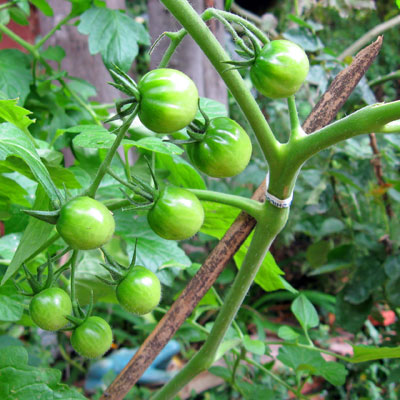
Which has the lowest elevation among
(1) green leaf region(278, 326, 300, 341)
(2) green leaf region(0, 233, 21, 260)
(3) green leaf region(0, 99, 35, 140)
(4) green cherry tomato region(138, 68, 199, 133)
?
(1) green leaf region(278, 326, 300, 341)

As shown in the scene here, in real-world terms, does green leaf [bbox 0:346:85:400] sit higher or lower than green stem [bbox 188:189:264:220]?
lower

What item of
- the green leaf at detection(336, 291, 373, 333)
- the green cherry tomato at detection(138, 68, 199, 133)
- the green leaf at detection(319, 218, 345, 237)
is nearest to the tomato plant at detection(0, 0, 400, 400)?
the green cherry tomato at detection(138, 68, 199, 133)

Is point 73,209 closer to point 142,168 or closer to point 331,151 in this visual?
point 142,168

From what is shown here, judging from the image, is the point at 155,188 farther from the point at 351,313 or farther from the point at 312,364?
the point at 351,313

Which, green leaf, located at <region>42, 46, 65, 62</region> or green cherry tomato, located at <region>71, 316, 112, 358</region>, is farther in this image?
green leaf, located at <region>42, 46, 65, 62</region>

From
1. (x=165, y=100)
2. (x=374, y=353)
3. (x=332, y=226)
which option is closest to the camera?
(x=165, y=100)

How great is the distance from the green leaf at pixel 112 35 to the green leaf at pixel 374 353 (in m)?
0.52

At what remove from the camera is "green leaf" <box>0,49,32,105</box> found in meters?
0.75

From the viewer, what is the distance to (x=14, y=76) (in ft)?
2.54

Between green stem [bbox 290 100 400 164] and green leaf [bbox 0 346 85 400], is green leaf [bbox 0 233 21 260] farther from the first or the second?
green stem [bbox 290 100 400 164]

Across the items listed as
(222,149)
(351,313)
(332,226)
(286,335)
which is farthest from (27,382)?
(332,226)

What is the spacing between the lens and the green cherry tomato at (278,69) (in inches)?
12.3

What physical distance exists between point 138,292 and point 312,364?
472mm

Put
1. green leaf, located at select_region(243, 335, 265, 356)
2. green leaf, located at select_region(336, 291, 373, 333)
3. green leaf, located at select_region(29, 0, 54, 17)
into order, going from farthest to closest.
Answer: green leaf, located at select_region(336, 291, 373, 333)
green leaf, located at select_region(29, 0, 54, 17)
green leaf, located at select_region(243, 335, 265, 356)
